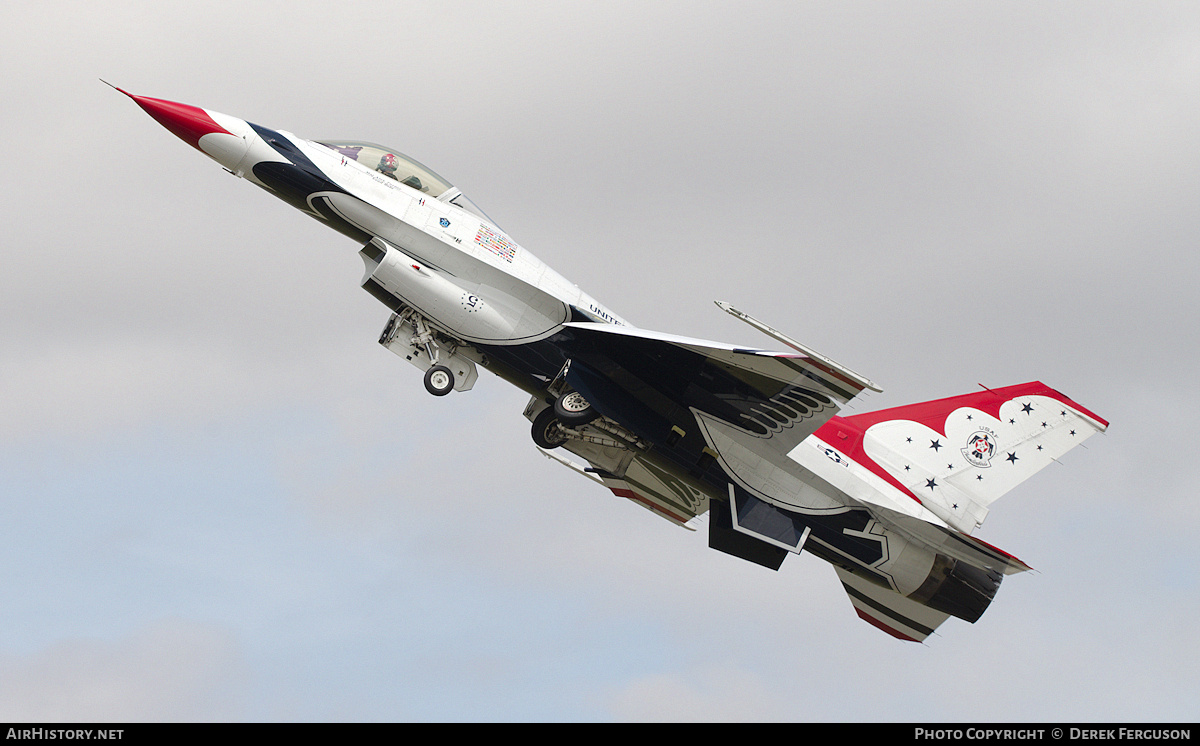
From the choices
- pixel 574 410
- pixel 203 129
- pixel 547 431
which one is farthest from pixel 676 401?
pixel 203 129

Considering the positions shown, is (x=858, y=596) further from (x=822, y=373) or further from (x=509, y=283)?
(x=509, y=283)

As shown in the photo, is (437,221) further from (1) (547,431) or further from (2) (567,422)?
(1) (547,431)

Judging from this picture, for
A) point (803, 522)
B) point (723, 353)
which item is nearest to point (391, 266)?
point (723, 353)

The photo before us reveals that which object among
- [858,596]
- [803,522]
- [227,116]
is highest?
[227,116]

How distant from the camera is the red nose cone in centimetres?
1955

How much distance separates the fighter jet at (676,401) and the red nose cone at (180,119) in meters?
0.03

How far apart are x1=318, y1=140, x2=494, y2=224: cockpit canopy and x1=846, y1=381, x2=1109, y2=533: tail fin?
8110mm

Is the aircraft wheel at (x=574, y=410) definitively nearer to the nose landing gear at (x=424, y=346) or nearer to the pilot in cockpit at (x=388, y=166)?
the nose landing gear at (x=424, y=346)

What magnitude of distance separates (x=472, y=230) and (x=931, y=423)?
912cm

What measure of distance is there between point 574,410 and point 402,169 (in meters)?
4.92

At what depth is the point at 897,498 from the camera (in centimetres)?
2145

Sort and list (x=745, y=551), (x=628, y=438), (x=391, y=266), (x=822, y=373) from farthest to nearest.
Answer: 1. (x=745, y=551)
2. (x=628, y=438)
3. (x=391, y=266)
4. (x=822, y=373)

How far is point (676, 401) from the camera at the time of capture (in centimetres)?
2047

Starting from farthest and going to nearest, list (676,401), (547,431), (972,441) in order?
(972,441) → (547,431) → (676,401)
